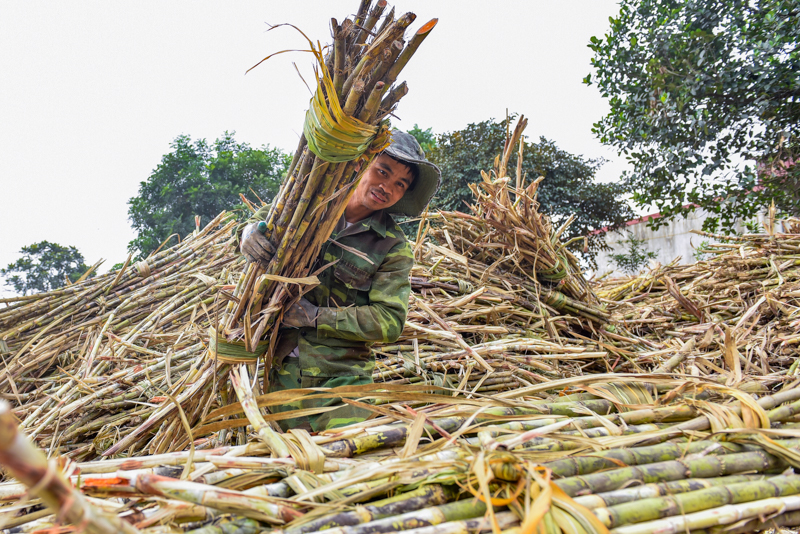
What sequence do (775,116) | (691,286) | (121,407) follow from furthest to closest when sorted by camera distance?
(775,116) < (691,286) < (121,407)

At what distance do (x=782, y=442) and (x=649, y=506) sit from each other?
431mm

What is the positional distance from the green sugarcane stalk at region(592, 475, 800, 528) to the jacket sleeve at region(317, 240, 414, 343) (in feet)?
4.00

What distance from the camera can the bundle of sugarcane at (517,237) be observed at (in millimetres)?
3309

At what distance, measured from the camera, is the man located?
1.90 meters

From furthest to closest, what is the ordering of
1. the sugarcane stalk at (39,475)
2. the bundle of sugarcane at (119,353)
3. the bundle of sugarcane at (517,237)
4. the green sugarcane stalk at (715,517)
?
the bundle of sugarcane at (517,237) < the bundle of sugarcane at (119,353) < the green sugarcane stalk at (715,517) < the sugarcane stalk at (39,475)

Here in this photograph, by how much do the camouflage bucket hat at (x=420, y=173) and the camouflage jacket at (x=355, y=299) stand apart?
0.14 meters

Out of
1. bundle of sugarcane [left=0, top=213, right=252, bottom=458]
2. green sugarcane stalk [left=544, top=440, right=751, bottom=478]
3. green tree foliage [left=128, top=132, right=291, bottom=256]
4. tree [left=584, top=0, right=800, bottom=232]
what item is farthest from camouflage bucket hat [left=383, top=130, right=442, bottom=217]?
green tree foliage [left=128, top=132, right=291, bottom=256]

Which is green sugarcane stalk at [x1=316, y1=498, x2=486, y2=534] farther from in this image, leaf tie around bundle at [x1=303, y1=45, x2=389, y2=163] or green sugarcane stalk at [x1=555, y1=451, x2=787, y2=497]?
leaf tie around bundle at [x1=303, y1=45, x2=389, y2=163]

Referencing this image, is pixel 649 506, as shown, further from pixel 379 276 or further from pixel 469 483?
pixel 379 276

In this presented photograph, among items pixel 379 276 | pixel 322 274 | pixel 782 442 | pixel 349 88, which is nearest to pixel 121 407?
pixel 322 274

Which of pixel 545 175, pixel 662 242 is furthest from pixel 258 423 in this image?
pixel 662 242

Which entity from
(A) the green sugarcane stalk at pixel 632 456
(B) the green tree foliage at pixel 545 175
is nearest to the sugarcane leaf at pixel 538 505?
(A) the green sugarcane stalk at pixel 632 456

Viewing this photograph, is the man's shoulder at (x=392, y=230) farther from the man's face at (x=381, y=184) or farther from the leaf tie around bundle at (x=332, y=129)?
the leaf tie around bundle at (x=332, y=129)

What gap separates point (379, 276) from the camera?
6.77 ft
